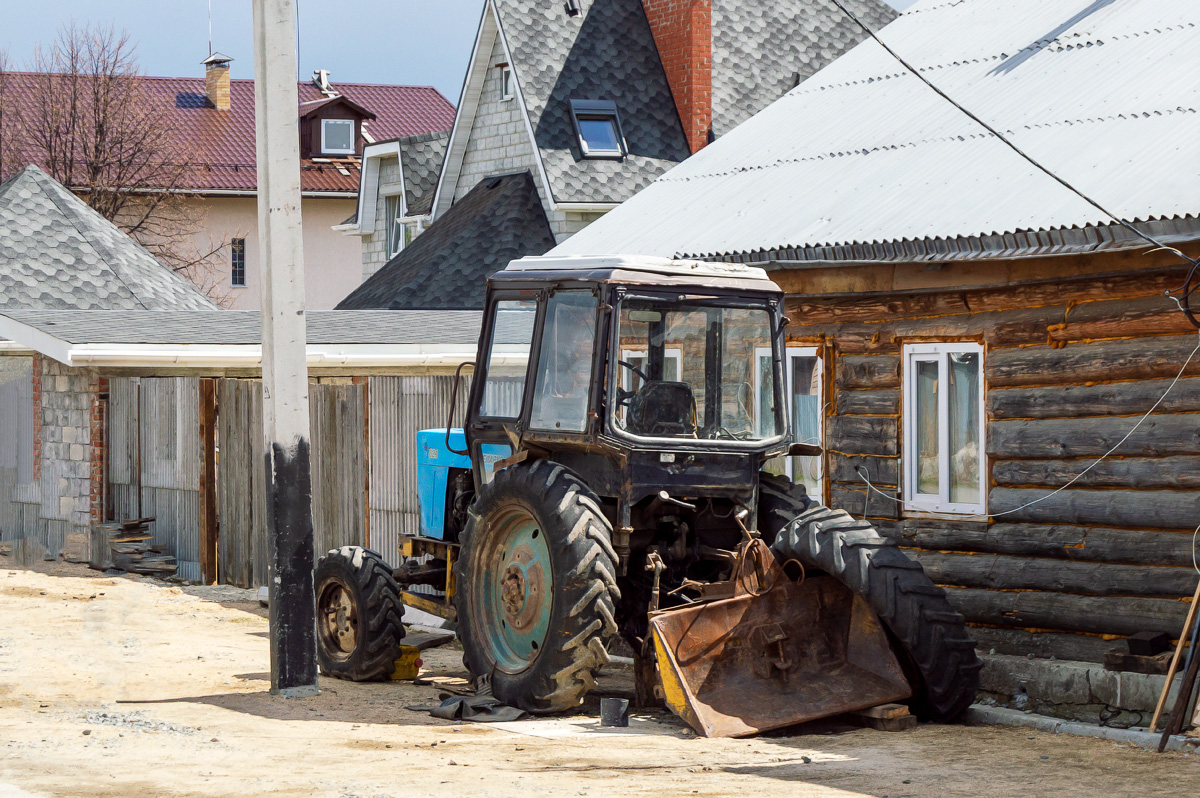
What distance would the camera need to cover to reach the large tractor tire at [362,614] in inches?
416

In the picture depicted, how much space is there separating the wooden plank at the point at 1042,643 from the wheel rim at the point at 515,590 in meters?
3.05

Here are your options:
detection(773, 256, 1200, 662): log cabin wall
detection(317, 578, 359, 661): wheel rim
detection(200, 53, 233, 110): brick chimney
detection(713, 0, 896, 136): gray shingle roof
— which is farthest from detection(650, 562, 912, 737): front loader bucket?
detection(200, 53, 233, 110): brick chimney

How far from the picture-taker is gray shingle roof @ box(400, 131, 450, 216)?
99.0 ft

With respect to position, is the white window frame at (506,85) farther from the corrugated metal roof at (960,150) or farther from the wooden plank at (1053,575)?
the wooden plank at (1053,575)

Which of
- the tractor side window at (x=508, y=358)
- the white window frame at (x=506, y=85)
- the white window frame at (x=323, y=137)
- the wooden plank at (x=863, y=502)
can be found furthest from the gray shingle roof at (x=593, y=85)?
the white window frame at (x=323, y=137)

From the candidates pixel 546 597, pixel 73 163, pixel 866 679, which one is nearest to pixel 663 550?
pixel 546 597

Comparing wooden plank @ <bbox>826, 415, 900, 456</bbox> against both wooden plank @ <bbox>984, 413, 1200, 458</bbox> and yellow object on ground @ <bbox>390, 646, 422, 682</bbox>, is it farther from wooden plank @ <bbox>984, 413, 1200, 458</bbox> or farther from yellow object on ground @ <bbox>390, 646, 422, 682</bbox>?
yellow object on ground @ <bbox>390, 646, 422, 682</bbox>

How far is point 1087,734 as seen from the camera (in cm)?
892

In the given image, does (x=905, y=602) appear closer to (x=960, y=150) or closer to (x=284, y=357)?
(x=284, y=357)

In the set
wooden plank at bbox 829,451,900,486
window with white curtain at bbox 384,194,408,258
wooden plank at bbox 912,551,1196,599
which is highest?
window with white curtain at bbox 384,194,408,258

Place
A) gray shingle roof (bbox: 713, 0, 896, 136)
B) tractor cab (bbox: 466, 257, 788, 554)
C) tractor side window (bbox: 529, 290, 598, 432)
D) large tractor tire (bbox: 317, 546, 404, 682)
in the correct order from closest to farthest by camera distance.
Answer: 1. tractor cab (bbox: 466, 257, 788, 554)
2. tractor side window (bbox: 529, 290, 598, 432)
3. large tractor tire (bbox: 317, 546, 404, 682)
4. gray shingle roof (bbox: 713, 0, 896, 136)

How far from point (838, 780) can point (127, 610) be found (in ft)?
30.0

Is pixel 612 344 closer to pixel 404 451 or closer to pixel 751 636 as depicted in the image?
pixel 751 636

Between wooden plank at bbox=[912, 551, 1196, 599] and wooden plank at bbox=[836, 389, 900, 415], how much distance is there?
1.07m
